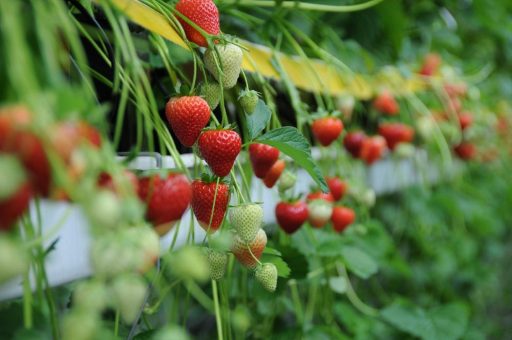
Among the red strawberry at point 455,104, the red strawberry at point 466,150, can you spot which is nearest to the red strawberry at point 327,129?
the red strawberry at point 455,104

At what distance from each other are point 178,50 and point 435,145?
3.40 ft

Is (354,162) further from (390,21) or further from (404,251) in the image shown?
(404,251)

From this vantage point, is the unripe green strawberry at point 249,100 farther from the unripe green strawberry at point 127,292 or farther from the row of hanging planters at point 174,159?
the unripe green strawberry at point 127,292

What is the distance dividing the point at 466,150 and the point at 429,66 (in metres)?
0.27

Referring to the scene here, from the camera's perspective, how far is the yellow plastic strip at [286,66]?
56cm

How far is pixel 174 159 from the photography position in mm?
462

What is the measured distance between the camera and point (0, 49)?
0.31m

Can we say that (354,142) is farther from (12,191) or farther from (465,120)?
(12,191)

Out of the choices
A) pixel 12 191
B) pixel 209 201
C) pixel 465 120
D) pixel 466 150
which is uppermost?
pixel 12 191

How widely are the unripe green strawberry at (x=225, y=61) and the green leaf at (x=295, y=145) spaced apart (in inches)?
3.1

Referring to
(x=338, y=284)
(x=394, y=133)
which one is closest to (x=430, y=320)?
(x=338, y=284)

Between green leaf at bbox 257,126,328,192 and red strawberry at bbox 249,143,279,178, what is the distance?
0.07m

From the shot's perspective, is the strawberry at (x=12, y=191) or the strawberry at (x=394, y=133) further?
the strawberry at (x=394, y=133)

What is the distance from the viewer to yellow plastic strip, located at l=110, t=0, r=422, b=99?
1.83 feet
